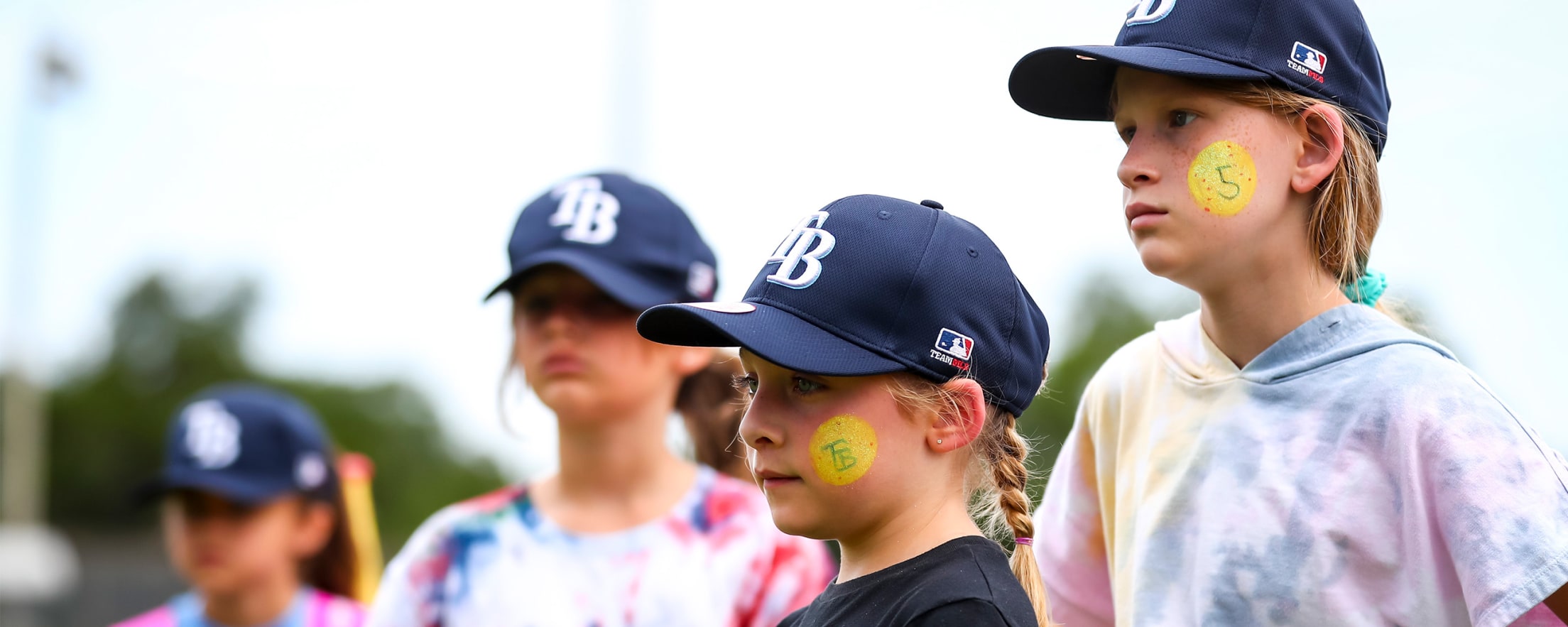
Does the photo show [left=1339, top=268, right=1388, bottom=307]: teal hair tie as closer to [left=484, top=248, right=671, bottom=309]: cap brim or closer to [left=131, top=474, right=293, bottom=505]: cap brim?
[left=484, top=248, right=671, bottom=309]: cap brim

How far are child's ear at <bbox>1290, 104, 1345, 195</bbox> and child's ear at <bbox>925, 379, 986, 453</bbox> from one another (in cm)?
67

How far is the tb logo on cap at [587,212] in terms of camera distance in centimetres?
353

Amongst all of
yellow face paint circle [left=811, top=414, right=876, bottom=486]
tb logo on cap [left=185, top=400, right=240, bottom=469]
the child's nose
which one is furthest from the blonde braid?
tb logo on cap [left=185, top=400, right=240, bottom=469]

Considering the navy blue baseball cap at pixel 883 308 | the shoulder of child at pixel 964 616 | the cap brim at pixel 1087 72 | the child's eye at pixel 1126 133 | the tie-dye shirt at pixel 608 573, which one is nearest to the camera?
the shoulder of child at pixel 964 616

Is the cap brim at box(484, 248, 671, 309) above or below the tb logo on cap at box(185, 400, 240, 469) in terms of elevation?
above

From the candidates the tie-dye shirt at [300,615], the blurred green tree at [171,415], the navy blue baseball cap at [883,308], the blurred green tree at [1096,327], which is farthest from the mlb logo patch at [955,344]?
the blurred green tree at [171,415]

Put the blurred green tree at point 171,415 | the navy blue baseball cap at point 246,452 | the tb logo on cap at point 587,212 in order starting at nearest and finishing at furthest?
the tb logo on cap at point 587,212, the navy blue baseball cap at point 246,452, the blurred green tree at point 171,415

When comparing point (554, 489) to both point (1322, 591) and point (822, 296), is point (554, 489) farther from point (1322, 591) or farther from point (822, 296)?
point (1322, 591)

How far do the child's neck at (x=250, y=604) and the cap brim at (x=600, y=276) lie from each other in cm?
192

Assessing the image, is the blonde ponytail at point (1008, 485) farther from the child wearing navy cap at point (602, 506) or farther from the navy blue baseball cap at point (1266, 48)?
the child wearing navy cap at point (602, 506)

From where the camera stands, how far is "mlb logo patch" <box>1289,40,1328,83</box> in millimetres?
2242

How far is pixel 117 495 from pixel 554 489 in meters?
38.0

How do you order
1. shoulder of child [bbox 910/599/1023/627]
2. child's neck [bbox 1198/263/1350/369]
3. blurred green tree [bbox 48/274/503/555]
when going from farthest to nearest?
blurred green tree [bbox 48/274/503/555] → child's neck [bbox 1198/263/1350/369] → shoulder of child [bbox 910/599/1023/627]

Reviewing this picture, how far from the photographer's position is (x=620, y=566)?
3439mm
